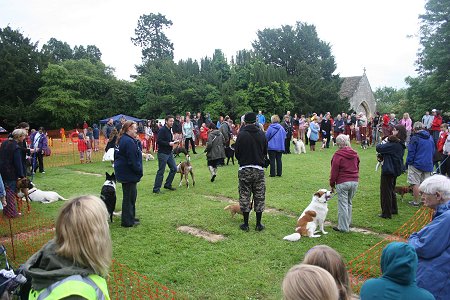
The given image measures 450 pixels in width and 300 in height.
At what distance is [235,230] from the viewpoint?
22.6ft

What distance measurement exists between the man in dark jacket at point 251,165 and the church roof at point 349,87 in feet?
137

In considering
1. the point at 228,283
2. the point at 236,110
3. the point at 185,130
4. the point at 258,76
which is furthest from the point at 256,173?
the point at 258,76

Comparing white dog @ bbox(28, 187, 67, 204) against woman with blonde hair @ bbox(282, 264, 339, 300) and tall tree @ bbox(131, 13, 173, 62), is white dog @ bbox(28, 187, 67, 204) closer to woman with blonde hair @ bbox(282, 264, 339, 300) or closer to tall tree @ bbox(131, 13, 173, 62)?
woman with blonde hair @ bbox(282, 264, 339, 300)

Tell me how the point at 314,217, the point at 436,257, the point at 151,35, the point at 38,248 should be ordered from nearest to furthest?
1. the point at 436,257
2. the point at 38,248
3. the point at 314,217
4. the point at 151,35

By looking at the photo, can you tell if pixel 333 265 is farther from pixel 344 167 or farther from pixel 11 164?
pixel 11 164

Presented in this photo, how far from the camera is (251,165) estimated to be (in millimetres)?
6711

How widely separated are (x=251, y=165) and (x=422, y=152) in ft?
13.2

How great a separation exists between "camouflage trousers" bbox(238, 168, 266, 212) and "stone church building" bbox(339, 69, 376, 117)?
41.4 m

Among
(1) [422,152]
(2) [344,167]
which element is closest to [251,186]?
(2) [344,167]

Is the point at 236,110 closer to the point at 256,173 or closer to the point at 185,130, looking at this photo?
the point at 185,130

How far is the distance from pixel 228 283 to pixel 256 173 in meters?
2.40

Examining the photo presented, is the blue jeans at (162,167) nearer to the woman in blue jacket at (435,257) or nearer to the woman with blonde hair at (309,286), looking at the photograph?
the woman in blue jacket at (435,257)

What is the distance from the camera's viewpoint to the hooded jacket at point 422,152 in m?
7.85

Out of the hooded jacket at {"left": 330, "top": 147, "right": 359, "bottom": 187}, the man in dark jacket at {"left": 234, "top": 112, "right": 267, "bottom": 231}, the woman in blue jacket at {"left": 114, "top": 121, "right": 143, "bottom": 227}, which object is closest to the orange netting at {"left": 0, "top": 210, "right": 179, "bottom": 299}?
the woman in blue jacket at {"left": 114, "top": 121, "right": 143, "bottom": 227}
